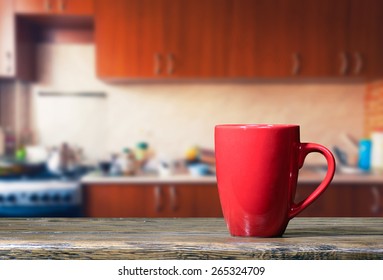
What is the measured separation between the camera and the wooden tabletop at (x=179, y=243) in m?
0.63

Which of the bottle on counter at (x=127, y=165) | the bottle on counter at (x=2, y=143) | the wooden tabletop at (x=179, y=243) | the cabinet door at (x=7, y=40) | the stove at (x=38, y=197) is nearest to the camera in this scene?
the wooden tabletop at (x=179, y=243)

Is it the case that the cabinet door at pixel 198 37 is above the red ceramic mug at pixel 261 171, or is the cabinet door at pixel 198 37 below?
above

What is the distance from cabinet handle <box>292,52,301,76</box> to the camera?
9.70 ft

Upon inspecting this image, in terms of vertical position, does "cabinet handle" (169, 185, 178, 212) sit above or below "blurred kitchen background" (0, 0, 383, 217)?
below

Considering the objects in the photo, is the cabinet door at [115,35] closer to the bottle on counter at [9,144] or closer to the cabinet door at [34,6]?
the cabinet door at [34,6]

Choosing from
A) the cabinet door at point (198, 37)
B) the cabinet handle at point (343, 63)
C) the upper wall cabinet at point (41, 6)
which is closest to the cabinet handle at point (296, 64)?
the cabinet handle at point (343, 63)

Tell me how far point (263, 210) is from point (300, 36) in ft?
8.13

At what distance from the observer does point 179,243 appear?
2.12ft

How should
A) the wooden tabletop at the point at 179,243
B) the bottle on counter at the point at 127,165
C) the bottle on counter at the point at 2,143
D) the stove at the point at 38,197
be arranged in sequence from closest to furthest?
the wooden tabletop at the point at 179,243 → the stove at the point at 38,197 → the bottle on counter at the point at 127,165 → the bottle on counter at the point at 2,143

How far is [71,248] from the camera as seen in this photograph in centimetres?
64

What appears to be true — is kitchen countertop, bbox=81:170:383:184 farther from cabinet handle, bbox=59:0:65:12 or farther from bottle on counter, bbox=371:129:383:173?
cabinet handle, bbox=59:0:65:12

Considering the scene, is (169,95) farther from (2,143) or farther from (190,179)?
(2,143)

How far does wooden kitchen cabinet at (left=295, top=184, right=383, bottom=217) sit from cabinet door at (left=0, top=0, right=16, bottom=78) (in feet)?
6.20

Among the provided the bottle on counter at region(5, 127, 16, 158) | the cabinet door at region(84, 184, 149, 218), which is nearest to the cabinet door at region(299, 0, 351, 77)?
the cabinet door at region(84, 184, 149, 218)
